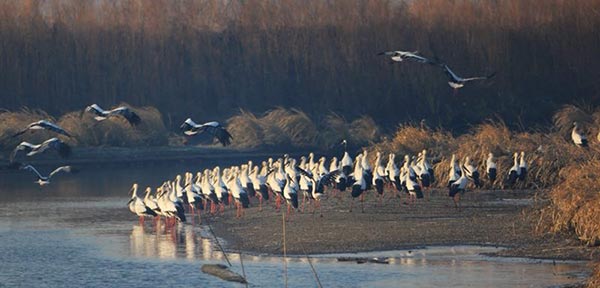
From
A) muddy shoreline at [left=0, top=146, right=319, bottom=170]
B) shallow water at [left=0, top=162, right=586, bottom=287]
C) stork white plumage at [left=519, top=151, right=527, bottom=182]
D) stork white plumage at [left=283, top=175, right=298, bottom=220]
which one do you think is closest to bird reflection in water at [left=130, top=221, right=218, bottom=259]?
shallow water at [left=0, top=162, right=586, bottom=287]

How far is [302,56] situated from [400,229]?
22.8m

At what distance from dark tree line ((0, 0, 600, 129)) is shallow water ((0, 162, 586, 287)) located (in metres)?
16.4

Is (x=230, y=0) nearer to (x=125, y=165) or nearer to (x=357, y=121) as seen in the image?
(x=357, y=121)

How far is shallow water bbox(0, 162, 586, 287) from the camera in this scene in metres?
13.7

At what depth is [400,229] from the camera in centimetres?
1741

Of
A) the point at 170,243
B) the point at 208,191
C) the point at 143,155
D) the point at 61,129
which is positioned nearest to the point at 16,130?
the point at 143,155

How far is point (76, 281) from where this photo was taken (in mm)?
14172

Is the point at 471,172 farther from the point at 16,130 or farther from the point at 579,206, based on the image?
the point at 16,130

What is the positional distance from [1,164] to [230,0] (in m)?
14.1

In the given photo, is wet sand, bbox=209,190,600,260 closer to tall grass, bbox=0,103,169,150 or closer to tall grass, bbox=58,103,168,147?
tall grass, bbox=0,103,169,150

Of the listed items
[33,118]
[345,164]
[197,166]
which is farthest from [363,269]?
[33,118]

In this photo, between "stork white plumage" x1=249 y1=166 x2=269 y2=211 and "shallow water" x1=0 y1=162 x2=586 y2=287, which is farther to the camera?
"stork white plumage" x1=249 y1=166 x2=269 y2=211

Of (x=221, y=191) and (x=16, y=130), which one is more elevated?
(x=16, y=130)

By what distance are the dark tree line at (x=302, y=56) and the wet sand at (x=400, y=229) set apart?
1662cm
